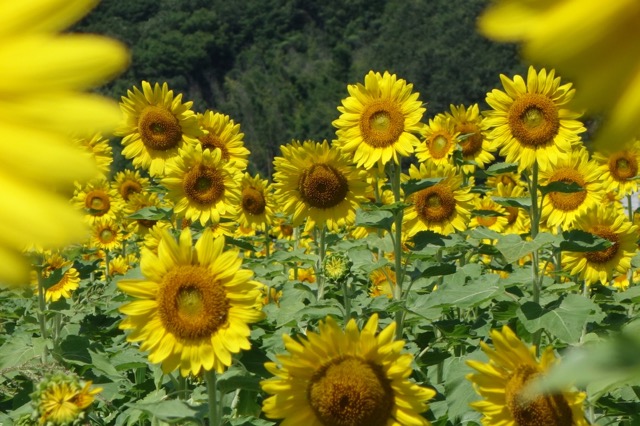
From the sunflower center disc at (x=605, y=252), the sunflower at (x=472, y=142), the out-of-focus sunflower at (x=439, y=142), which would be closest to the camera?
the sunflower center disc at (x=605, y=252)

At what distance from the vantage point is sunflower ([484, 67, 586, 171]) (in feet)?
11.1

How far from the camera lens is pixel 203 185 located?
401 cm

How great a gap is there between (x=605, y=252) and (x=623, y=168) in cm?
200

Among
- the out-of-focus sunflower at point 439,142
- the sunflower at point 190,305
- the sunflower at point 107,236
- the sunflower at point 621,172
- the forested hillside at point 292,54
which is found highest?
the forested hillside at point 292,54

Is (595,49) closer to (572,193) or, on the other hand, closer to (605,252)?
(605,252)

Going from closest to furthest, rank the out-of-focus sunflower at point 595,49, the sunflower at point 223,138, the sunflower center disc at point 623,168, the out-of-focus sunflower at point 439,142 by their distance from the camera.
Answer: the out-of-focus sunflower at point 595,49
the sunflower at point 223,138
the out-of-focus sunflower at point 439,142
the sunflower center disc at point 623,168

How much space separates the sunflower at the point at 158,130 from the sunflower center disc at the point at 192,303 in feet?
7.24

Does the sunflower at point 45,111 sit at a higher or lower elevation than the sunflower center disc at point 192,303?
lower

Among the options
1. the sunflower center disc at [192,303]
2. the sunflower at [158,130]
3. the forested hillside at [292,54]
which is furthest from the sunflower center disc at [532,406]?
the forested hillside at [292,54]

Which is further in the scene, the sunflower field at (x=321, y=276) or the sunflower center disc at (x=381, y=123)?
the sunflower center disc at (x=381, y=123)

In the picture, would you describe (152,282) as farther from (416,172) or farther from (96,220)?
(96,220)

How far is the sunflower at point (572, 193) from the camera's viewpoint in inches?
159

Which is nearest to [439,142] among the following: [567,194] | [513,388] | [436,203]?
[436,203]

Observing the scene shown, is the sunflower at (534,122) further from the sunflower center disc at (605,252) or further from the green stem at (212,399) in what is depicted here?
the green stem at (212,399)
